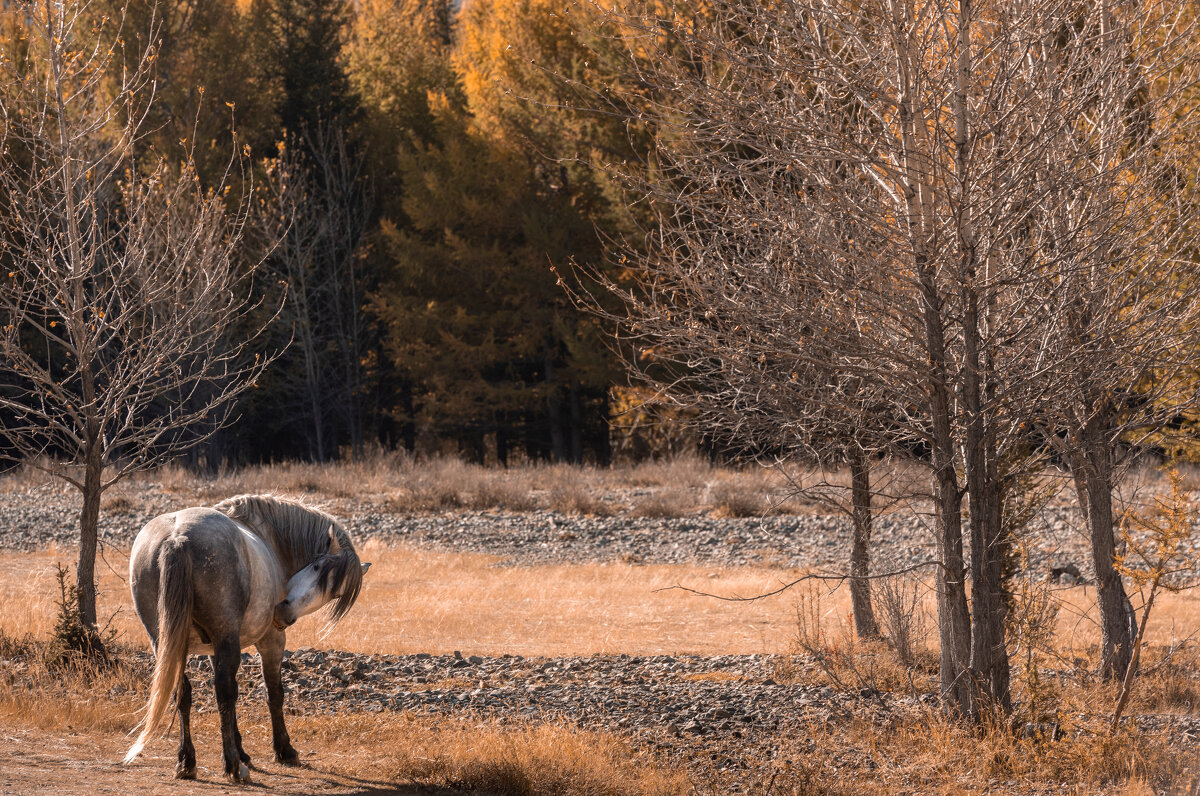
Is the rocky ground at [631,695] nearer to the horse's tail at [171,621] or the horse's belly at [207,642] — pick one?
A: the horse's belly at [207,642]

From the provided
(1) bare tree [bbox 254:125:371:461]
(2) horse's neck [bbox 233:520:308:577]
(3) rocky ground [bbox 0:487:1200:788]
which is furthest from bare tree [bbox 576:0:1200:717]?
(1) bare tree [bbox 254:125:371:461]

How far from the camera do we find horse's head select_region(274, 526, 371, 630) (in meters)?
Answer: 6.87

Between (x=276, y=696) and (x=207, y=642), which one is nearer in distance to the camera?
(x=207, y=642)

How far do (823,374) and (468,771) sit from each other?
11.0 ft

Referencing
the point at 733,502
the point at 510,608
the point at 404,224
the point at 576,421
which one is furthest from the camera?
the point at 404,224

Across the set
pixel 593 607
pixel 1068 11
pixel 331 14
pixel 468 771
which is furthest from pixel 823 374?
pixel 331 14

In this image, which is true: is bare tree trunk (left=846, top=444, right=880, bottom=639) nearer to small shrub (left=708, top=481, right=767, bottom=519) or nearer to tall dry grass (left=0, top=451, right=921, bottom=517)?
tall dry grass (left=0, top=451, right=921, bottom=517)

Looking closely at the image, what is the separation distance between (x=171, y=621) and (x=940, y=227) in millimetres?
4945

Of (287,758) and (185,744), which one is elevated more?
(185,744)

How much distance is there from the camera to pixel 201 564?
642cm

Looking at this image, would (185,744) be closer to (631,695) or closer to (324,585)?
(324,585)

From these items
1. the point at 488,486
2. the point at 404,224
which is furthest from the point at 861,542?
the point at 404,224

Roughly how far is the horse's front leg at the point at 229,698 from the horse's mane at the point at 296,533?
30.7 inches

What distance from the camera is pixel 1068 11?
6742mm
